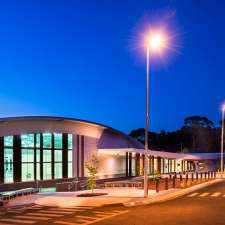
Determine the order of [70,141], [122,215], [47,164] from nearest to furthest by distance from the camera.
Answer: [122,215]
[47,164]
[70,141]

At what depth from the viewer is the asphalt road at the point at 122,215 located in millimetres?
16419

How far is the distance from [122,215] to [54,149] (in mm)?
37079

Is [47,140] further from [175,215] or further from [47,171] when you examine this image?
[175,215]

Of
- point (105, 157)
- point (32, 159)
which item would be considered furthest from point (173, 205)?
point (105, 157)

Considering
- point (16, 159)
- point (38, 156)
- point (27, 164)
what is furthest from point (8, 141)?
point (38, 156)

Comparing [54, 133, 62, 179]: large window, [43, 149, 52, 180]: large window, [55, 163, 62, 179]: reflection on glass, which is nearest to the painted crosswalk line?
[43, 149, 52, 180]: large window

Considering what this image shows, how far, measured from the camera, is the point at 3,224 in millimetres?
16641

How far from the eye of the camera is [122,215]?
60.3ft

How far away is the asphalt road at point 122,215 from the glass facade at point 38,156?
1052 inches

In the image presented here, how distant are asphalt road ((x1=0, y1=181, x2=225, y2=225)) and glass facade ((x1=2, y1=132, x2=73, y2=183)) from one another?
1052 inches

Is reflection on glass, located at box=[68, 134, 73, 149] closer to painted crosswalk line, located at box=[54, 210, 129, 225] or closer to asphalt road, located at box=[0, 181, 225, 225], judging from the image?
asphalt road, located at box=[0, 181, 225, 225]

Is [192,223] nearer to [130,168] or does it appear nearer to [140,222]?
[140,222]

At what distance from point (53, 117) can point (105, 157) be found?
13581mm

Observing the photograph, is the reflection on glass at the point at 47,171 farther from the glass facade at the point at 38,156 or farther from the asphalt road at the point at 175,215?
the asphalt road at the point at 175,215
